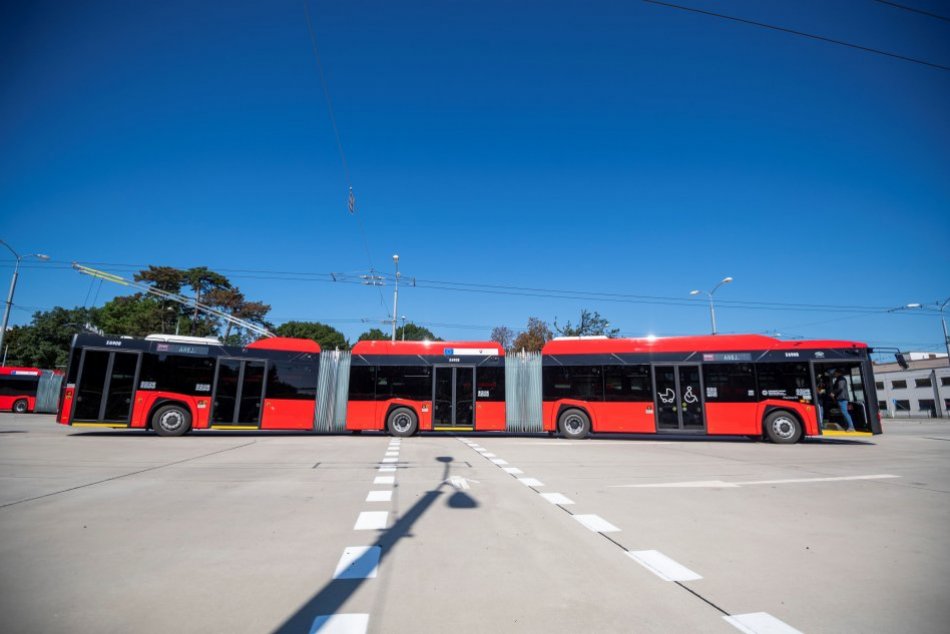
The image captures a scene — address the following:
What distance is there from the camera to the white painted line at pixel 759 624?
252 centimetres

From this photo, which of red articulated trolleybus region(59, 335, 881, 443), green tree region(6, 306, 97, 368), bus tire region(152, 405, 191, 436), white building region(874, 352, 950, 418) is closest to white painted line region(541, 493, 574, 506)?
red articulated trolleybus region(59, 335, 881, 443)

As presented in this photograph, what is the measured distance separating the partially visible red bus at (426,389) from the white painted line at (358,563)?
37.2 ft

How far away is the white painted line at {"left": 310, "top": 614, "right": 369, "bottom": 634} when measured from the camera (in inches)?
97.4

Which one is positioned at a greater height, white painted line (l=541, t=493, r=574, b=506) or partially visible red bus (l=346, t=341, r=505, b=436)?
partially visible red bus (l=346, t=341, r=505, b=436)

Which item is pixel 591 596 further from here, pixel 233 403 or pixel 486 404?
pixel 233 403

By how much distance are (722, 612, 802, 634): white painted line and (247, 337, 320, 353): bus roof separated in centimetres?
1503

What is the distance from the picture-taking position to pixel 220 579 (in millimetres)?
3223

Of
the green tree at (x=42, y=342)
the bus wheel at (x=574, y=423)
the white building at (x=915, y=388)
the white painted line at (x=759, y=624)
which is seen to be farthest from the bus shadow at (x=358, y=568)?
the green tree at (x=42, y=342)

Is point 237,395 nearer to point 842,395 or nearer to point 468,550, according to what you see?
point 468,550

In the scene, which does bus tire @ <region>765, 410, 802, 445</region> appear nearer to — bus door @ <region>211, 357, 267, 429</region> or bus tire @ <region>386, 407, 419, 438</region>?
bus tire @ <region>386, 407, 419, 438</region>

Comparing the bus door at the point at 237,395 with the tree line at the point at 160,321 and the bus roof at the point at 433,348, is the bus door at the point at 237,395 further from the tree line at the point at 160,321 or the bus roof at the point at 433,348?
the tree line at the point at 160,321

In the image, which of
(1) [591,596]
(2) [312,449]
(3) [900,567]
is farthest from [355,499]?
(2) [312,449]

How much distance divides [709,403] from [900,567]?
1109cm

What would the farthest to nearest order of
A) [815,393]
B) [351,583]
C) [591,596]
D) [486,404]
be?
[486,404] < [815,393] < [351,583] < [591,596]
